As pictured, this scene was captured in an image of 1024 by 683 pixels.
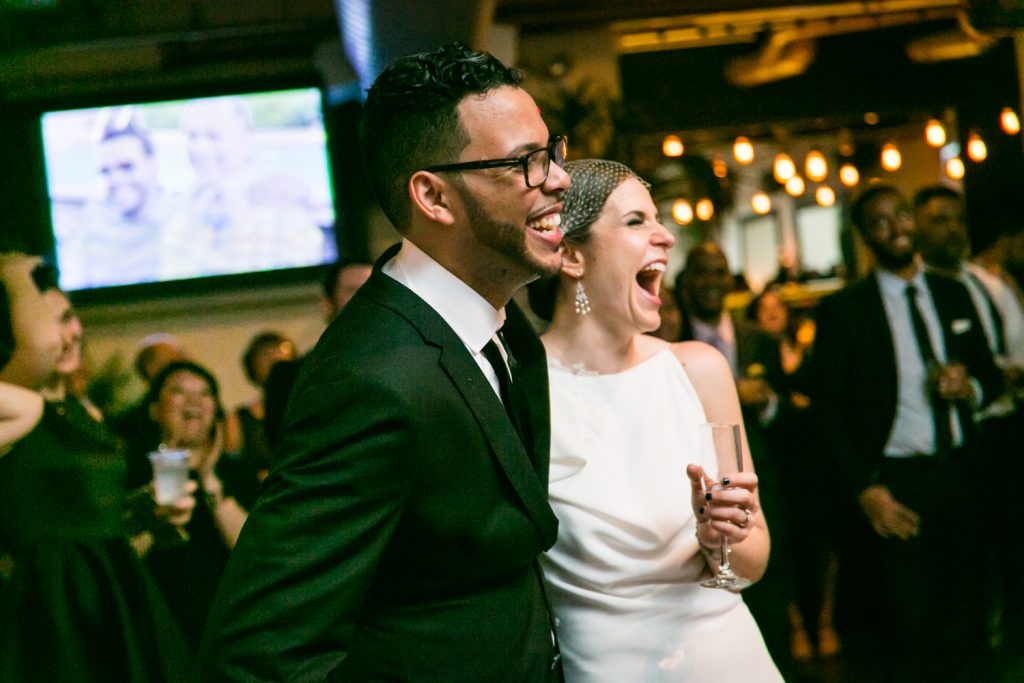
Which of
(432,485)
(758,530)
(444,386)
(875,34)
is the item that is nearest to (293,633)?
(432,485)

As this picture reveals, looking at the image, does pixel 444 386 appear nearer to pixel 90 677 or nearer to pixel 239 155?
pixel 90 677

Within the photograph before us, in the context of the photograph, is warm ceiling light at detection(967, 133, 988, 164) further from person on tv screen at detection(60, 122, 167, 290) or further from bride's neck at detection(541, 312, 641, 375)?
bride's neck at detection(541, 312, 641, 375)

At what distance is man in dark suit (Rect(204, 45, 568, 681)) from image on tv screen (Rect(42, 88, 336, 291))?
504 centimetres

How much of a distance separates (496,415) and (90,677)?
2.22m

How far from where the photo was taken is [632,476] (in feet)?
7.19

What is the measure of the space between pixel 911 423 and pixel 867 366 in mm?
271

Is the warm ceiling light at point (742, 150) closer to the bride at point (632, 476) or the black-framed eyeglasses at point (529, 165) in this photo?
the bride at point (632, 476)

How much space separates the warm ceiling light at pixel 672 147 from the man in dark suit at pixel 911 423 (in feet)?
12.2

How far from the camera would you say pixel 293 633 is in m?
1.29

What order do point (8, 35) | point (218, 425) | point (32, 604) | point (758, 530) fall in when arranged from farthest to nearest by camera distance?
point (8, 35) < point (218, 425) < point (32, 604) < point (758, 530)

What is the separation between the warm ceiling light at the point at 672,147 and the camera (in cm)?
815

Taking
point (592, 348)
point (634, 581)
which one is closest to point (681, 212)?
point (592, 348)

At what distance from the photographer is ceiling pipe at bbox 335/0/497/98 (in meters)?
4.14

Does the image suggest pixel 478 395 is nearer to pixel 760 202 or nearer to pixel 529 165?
pixel 529 165
